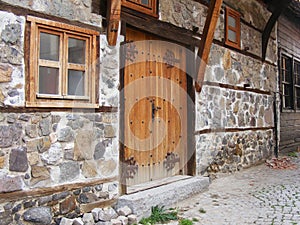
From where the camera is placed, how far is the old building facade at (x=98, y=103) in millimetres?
2801

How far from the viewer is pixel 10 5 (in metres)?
2.76

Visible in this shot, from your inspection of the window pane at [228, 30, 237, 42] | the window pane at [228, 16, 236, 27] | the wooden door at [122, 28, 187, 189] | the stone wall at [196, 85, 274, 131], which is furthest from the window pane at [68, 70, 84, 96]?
the window pane at [228, 16, 236, 27]

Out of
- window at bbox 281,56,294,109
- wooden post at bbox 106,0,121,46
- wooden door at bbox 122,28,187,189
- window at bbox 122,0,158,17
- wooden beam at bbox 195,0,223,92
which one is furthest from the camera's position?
window at bbox 281,56,294,109

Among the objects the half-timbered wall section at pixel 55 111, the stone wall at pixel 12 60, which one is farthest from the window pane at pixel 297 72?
the stone wall at pixel 12 60

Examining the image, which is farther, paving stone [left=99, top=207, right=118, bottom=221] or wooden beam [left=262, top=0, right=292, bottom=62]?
wooden beam [left=262, top=0, right=292, bottom=62]

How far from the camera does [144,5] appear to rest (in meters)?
4.17

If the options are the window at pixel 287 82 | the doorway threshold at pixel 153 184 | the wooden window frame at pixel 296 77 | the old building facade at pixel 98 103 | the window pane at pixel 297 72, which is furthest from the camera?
the window pane at pixel 297 72

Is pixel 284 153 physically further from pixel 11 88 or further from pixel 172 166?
pixel 11 88

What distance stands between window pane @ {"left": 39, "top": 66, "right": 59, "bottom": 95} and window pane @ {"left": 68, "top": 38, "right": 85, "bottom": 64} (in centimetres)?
24

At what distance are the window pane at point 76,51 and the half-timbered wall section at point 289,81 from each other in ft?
20.4

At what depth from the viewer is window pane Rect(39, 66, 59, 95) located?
9.93 ft

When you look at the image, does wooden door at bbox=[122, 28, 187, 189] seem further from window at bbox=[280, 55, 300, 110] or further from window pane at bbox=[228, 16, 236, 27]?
window at bbox=[280, 55, 300, 110]

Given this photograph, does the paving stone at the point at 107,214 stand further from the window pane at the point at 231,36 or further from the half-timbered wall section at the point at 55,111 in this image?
the window pane at the point at 231,36

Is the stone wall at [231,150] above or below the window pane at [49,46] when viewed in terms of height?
below
